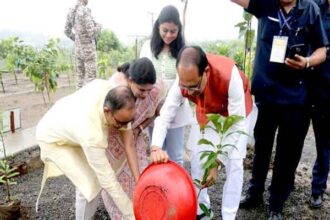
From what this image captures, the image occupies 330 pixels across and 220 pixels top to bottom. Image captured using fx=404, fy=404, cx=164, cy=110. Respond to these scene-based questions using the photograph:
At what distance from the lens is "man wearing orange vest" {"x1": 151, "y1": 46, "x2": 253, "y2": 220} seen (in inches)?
73.4

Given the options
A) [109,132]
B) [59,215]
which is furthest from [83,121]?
[59,215]

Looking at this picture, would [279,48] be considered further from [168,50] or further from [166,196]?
[166,196]

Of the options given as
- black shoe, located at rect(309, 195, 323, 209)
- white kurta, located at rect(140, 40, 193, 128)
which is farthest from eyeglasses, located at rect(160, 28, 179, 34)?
black shoe, located at rect(309, 195, 323, 209)

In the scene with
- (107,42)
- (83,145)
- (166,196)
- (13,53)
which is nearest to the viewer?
(166,196)

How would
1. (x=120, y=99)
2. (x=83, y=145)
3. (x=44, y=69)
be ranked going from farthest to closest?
(x=44, y=69) → (x=83, y=145) → (x=120, y=99)

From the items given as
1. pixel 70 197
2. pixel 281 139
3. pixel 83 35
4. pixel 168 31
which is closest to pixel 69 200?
pixel 70 197

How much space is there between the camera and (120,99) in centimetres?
183

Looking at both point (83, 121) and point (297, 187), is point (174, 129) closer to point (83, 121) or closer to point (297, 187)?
point (83, 121)

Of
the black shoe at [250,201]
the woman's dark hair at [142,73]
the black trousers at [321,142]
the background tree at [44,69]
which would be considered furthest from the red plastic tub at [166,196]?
the background tree at [44,69]

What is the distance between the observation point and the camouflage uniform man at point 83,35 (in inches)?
187

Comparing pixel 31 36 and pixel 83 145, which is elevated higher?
pixel 83 145

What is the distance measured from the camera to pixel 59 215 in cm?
271

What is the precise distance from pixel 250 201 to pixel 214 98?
1029 mm

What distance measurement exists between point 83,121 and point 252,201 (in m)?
1.41
